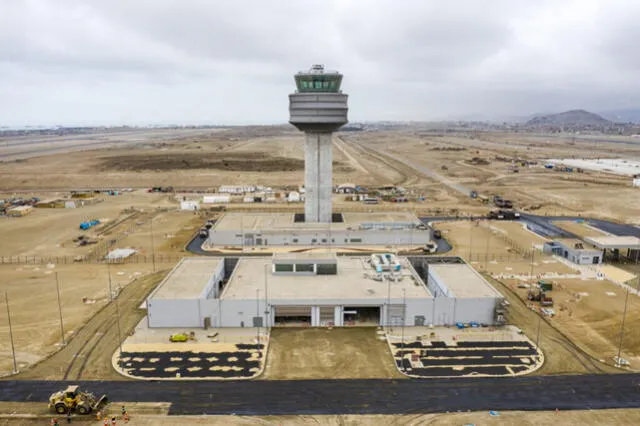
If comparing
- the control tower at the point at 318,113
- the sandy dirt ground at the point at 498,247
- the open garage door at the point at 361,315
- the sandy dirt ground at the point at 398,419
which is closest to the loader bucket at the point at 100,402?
the sandy dirt ground at the point at 398,419

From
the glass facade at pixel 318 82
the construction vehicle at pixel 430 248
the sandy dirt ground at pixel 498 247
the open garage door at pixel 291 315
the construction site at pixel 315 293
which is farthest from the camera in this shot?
the construction vehicle at pixel 430 248

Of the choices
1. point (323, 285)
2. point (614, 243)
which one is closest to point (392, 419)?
point (323, 285)

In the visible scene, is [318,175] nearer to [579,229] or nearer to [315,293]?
[315,293]

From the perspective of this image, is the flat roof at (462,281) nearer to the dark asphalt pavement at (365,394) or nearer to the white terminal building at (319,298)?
the white terminal building at (319,298)

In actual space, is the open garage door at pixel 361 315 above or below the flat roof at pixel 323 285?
below

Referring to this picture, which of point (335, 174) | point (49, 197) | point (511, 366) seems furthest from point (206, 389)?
point (335, 174)

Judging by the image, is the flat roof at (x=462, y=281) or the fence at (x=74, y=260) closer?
the flat roof at (x=462, y=281)

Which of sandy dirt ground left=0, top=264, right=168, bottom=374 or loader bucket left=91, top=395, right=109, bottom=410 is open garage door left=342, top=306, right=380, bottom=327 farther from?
sandy dirt ground left=0, top=264, right=168, bottom=374
